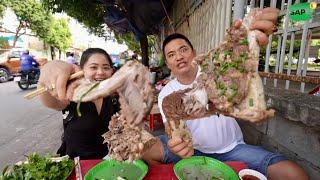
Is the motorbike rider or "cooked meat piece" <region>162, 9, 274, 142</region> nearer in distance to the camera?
"cooked meat piece" <region>162, 9, 274, 142</region>

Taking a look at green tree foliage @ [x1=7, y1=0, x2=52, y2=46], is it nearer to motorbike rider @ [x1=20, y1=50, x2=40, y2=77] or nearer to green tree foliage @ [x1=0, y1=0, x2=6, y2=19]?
green tree foliage @ [x1=0, y1=0, x2=6, y2=19]

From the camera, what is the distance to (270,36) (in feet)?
8.77

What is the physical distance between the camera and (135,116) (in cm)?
142

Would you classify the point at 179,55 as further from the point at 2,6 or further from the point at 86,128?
the point at 2,6

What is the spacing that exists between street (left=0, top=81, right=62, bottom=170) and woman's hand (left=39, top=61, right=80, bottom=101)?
11.7 feet

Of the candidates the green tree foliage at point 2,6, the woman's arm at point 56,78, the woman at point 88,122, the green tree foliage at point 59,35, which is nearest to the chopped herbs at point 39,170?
the woman at point 88,122

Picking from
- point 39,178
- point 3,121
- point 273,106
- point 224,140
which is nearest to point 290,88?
point 273,106

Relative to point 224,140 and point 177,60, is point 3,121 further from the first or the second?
point 224,140

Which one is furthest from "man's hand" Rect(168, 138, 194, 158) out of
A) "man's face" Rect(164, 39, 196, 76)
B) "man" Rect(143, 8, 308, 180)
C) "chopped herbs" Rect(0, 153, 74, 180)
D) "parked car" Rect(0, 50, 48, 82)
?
"parked car" Rect(0, 50, 48, 82)

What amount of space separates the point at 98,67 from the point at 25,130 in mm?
5115

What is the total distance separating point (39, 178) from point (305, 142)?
2.05 meters

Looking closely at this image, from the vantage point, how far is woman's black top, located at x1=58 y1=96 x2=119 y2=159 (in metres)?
2.69

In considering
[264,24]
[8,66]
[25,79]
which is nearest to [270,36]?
[264,24]

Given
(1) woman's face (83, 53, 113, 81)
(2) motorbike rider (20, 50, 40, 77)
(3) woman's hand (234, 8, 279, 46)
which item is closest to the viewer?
(3) woman's hand (234, 8, 279, 46)
